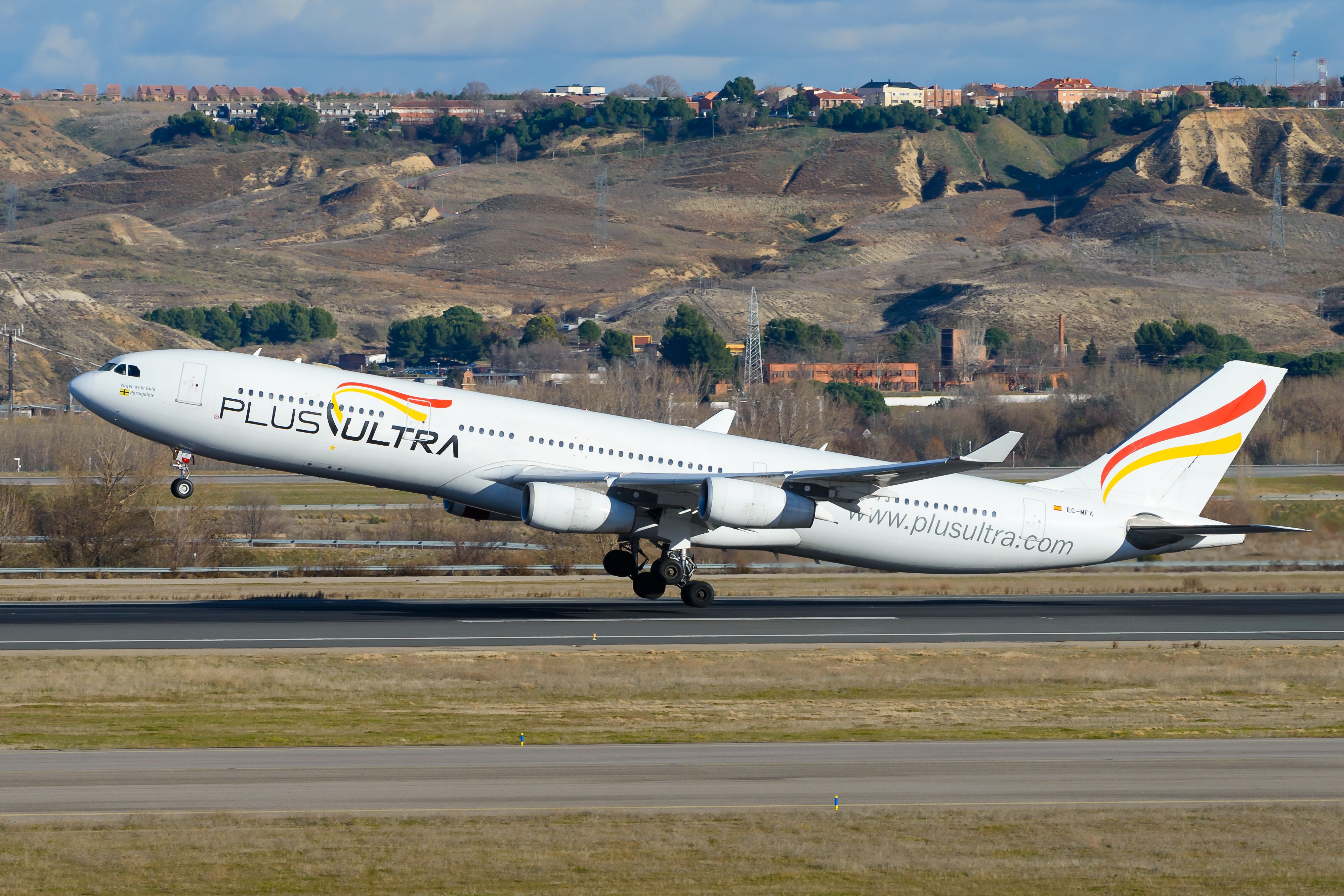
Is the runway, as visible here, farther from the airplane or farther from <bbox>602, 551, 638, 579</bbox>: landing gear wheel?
the airplane

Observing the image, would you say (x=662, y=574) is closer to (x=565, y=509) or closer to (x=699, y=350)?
(x=565, y=509)

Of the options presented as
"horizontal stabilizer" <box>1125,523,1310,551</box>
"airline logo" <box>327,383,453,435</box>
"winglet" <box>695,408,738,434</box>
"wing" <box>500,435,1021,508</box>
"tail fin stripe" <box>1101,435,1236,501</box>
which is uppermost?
"airline logo" <box>327,383,453,435</box>

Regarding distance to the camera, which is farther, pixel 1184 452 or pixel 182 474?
pixel 1184 452

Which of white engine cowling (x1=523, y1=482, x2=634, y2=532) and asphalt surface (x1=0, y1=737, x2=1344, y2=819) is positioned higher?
white engine cowling (x1=523, y1=482, x2=634, y2=532)

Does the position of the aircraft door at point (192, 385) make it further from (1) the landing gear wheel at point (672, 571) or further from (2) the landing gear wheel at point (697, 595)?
(2) the landing gear wheel at point (697, 595)

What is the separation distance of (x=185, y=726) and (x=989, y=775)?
42.3ft

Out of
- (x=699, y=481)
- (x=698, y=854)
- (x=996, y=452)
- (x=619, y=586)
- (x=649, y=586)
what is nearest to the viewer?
(x=698, y=854)

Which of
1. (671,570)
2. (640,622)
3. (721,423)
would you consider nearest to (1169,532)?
(721,423)

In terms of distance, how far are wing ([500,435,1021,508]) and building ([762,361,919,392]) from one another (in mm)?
141679

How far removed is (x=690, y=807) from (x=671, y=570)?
898 inches

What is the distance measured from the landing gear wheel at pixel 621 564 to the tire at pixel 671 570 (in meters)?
2.23

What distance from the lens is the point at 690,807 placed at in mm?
19219

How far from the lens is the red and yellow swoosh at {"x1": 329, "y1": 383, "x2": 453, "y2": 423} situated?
3912cm

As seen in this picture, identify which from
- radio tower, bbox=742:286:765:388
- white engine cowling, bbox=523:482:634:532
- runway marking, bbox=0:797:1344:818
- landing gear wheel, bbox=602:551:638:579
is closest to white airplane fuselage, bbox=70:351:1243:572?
white engine cowling, bbox=523:482:634:532
